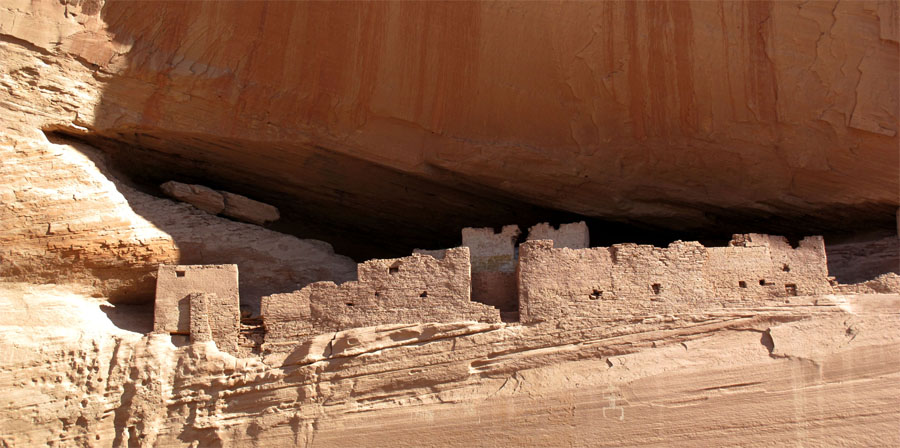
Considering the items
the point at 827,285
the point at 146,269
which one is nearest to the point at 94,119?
the point at 146,269

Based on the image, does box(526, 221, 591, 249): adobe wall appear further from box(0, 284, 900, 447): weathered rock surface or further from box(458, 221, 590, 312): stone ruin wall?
box(0, 284, 900, 447): weathered rock surface

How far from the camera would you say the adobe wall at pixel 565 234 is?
37.8 ft

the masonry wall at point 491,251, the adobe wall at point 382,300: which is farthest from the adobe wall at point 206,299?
the masonry wall at point 491,251

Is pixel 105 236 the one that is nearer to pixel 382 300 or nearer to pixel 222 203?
pixel 222 203

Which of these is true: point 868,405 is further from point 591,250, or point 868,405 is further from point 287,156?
point 287,156

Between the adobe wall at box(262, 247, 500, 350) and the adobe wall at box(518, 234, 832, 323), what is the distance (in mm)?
530

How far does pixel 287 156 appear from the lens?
39.7 ft

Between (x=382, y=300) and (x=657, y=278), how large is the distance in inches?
90.5

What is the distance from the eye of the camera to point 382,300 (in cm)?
1055

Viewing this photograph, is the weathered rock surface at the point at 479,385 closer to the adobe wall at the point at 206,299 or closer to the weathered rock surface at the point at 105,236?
the adobe wall at the point at 206,299

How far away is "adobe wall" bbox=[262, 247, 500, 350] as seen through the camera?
34.4 feet

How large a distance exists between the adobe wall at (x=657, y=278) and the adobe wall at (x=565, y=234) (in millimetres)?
963

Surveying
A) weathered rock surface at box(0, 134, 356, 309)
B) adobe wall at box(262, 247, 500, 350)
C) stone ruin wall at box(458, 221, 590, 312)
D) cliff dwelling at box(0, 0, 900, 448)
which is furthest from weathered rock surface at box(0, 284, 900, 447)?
stone ruin wall at box(458, 221, 590, 312)

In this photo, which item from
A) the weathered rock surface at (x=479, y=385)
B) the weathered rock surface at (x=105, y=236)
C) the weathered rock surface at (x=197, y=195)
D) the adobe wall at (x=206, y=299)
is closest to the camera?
the weathered rock surface at (x=479, y=385)
